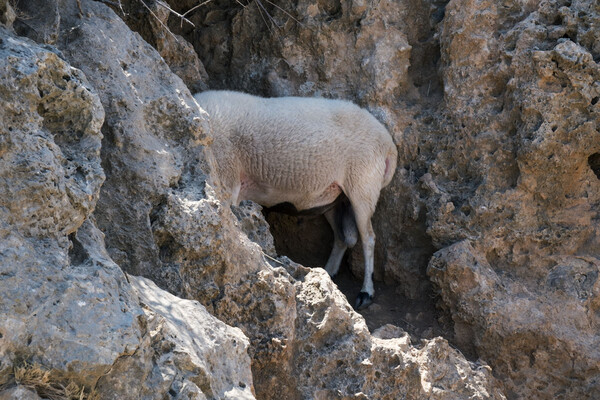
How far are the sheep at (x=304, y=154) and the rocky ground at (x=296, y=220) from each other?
23cm

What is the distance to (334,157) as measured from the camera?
595cm

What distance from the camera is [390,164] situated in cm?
608

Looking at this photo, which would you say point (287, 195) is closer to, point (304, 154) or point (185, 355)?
point (304, 154)

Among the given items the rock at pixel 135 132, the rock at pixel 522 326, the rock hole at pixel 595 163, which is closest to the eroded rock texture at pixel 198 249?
the rock at pixel 135 132

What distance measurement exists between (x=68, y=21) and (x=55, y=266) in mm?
1943

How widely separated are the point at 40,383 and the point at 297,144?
3.61 metres

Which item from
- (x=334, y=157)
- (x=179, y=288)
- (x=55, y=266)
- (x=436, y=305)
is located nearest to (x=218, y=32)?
(x=334, y=157)

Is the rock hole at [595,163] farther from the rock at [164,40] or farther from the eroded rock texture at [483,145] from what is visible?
the rock at [164,40]

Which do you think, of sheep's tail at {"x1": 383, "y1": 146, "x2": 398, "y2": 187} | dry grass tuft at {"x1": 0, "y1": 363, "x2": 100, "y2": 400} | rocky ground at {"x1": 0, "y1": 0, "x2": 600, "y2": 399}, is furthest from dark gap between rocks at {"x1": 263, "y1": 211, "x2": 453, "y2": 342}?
dry grass tuft at {"x1": 0, "y1": 363, "x2": 100, "y2": 400}

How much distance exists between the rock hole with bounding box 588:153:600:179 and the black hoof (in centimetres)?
194

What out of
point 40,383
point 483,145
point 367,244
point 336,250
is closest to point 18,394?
point 40,383

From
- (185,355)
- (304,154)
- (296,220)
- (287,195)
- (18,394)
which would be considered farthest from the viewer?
(296,220)

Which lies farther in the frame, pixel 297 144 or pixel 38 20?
pixel 297 144

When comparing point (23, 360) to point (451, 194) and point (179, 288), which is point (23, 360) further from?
point (451, 194)
